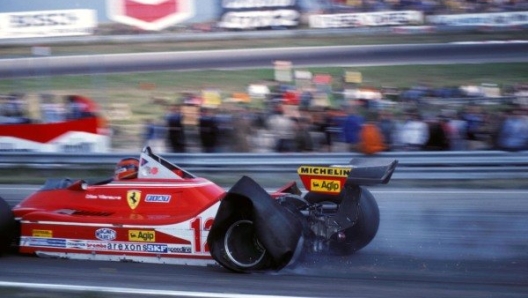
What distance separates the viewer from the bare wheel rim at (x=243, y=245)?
23.1 feet

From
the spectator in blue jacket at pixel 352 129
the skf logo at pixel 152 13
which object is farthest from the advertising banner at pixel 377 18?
the spectator in blue jacket at pixel 352 129

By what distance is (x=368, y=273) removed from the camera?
22.6 ft

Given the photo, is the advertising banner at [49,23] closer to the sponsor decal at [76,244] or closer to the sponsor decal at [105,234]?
the sponsor decal at [76,244]

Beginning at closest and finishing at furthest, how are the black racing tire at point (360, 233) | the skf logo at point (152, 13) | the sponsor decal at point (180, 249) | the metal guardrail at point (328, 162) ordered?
the sponsor decal at point (180, 249), the black racing tire at point (360, 233), the metal guardrail at point (328, 162), the skf logo at point (152, 13)

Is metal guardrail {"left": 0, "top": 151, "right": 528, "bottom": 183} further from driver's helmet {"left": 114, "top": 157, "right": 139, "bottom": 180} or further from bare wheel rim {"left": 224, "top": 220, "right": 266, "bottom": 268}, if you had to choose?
bare wheel rim {"left": 224, "top": 220, "right": 266, "bottom": 268}

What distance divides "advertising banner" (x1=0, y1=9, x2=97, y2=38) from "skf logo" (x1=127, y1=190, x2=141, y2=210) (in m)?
17.8

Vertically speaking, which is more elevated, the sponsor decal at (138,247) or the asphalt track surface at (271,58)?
the sponsor decal at (138,247)

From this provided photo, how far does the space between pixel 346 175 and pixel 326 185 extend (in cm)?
22

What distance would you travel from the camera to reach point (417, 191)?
37.8ft

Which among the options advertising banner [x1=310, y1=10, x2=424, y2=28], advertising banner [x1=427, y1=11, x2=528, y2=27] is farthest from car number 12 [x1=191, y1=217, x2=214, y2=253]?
advertising banner [x1=427, y1=11, x2=528, y2=27]

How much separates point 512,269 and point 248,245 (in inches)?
90.2

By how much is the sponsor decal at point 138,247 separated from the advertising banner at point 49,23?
1816cm

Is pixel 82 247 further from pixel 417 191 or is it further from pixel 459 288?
pixel 417 191

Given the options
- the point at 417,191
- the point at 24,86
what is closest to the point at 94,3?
the point at 24,86
